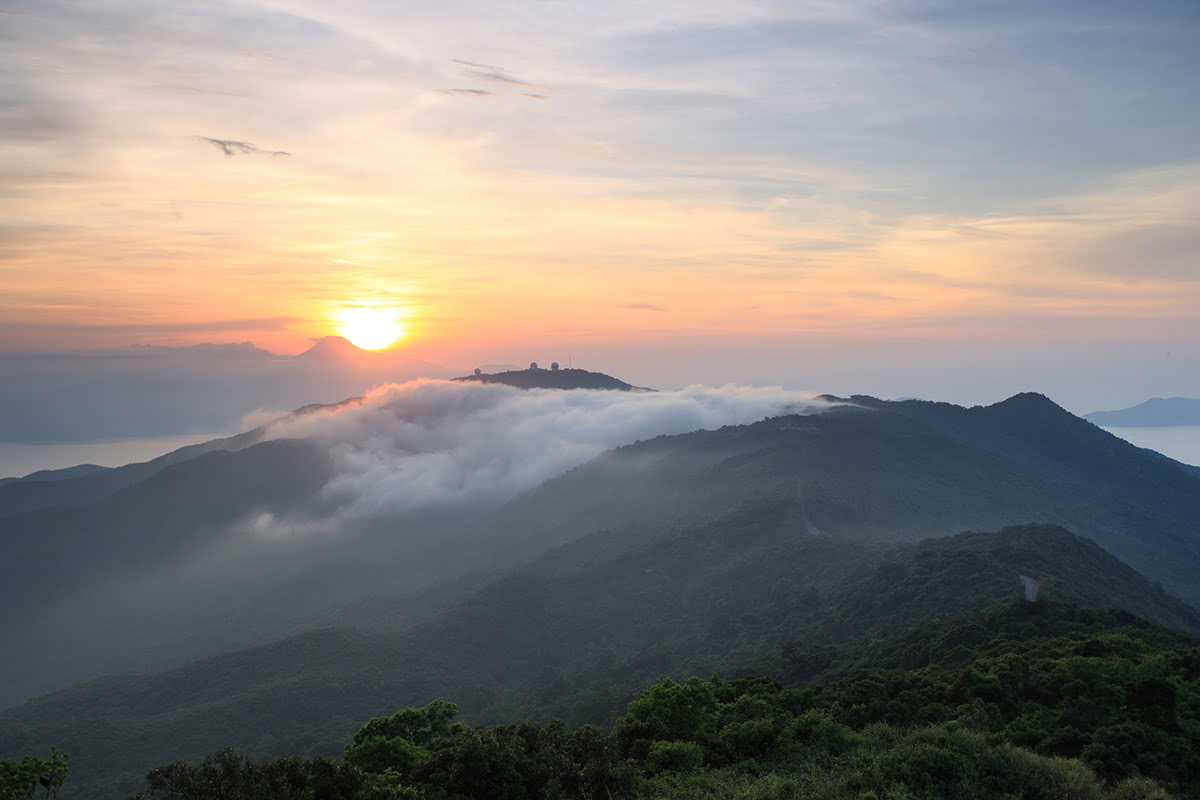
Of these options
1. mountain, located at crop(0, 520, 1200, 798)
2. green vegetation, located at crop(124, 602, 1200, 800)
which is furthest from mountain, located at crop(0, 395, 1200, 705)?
green vegetation, located at crop(124, 602, 1200, 800)

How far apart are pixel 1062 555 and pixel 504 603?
81144mm

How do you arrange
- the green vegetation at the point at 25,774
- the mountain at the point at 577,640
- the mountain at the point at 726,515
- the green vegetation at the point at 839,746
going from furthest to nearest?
the mountain at the point at 726,515 → the mountain at the point at 577,640 → the green vegetation at the point at 839,746 → the green vegetation at the point at 25,774

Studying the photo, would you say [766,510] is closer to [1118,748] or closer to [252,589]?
[1118,748]

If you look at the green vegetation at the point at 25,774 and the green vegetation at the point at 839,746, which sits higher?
the green vegetation at the point at 25,774

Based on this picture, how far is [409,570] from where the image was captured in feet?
643

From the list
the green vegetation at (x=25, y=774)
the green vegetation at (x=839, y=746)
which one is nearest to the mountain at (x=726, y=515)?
the green vegetation at (x=839, y=746)

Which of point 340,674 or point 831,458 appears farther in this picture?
point 831,458

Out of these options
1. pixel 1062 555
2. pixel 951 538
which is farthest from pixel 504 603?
pixel 1062 555

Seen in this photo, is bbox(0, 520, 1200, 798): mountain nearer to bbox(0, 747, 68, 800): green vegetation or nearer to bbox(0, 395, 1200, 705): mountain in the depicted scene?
bbox(0, 395, 1200, 705): mountain

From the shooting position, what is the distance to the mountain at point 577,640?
81062 millimetres

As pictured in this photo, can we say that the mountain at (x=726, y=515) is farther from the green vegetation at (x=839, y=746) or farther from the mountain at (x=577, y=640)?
the green vegetation at (x=839, y=746)

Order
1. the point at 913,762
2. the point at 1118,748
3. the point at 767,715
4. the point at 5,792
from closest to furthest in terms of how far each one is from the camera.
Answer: the point at 5,792 → the point at 913,762 → the point at 1118,748 → the point at 767,715

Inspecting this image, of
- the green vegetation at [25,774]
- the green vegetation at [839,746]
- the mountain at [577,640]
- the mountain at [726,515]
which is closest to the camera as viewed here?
the green vegetation at [25,774]

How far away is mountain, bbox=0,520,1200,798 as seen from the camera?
8106cm
